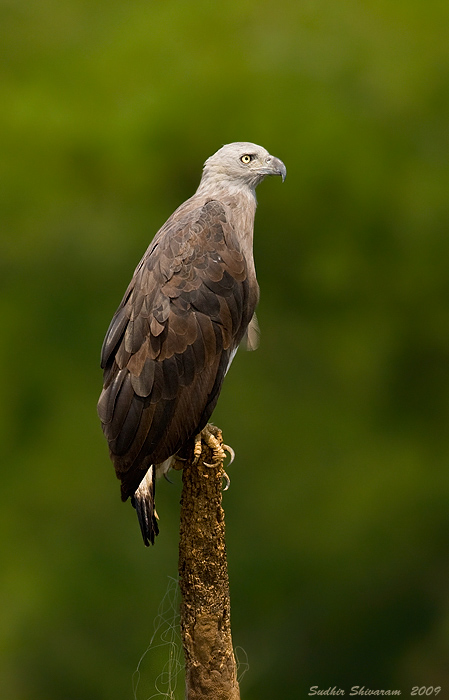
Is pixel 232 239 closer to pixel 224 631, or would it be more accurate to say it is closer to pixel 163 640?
pixel 224 631

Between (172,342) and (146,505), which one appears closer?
(172,342)

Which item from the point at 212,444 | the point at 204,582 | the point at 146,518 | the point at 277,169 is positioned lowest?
the point at 204,582

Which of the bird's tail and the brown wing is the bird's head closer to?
the brown wing

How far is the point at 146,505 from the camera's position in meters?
2.51

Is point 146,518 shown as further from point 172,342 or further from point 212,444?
point 172,342

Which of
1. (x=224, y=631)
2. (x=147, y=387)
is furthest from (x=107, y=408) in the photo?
(x=224, y=631)

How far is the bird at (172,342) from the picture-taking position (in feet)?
7.84

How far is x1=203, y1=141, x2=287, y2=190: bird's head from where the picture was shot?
254 centimetres

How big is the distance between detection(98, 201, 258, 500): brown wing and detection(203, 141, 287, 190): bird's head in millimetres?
167

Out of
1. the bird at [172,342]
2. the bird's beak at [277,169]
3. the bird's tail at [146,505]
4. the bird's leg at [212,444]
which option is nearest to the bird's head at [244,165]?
the bird's beak at [277,169]

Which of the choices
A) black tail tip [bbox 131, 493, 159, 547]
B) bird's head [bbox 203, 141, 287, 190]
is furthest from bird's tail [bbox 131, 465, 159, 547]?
bird's head [bbox 203, 141, 287, 190]

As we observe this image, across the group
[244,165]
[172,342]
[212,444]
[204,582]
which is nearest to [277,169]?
[244,165]

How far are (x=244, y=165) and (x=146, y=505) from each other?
103 centimetres

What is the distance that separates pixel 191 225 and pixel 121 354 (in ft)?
1.34
